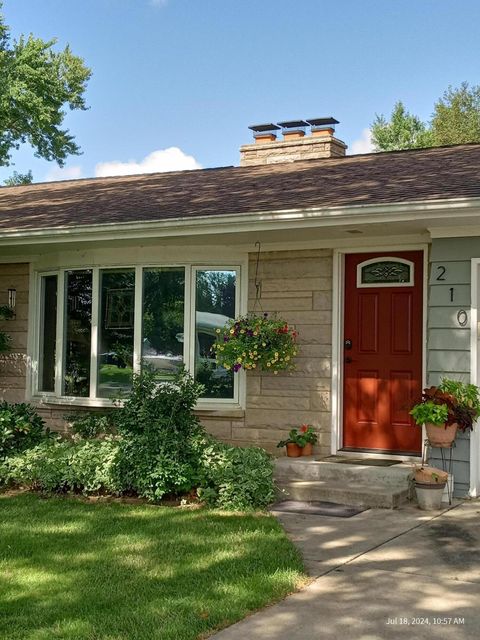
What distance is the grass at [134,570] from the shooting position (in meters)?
3.92

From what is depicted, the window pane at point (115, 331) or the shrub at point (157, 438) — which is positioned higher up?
the window pane at point (115, 331)

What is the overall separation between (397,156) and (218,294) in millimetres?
3069

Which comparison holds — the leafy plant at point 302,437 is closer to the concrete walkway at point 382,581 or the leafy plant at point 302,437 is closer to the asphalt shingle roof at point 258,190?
→ the concrete walkway at point 382,581

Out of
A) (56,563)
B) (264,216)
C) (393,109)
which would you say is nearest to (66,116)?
(393,109)

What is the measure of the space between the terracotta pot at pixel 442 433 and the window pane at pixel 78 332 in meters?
4.22

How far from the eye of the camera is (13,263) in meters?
10.0

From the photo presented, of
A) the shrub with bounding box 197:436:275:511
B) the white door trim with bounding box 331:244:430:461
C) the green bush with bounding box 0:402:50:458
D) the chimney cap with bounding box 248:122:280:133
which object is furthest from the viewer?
the chimney cap with bounding box 248:122:280:133

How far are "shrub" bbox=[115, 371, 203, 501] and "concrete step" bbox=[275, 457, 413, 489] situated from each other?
3.20ft

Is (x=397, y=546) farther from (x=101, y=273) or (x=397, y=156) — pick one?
(x=397, y=156)

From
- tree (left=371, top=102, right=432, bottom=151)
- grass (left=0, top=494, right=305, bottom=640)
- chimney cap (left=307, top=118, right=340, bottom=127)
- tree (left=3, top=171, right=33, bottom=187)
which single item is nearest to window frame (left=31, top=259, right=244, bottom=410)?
grass (left=0, top=494, right=305, bottom=640)

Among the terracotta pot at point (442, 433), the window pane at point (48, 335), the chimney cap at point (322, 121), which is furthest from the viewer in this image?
the chimney cap at point (322, 121)

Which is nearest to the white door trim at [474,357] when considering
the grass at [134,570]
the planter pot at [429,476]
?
the planter pot at [429,476]

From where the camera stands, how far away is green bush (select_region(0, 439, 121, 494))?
7.09 meters

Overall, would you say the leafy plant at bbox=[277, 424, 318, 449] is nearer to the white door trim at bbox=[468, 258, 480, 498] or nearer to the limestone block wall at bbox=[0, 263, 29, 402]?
the white door trim at bbox=[468, 258, 480, 498]
